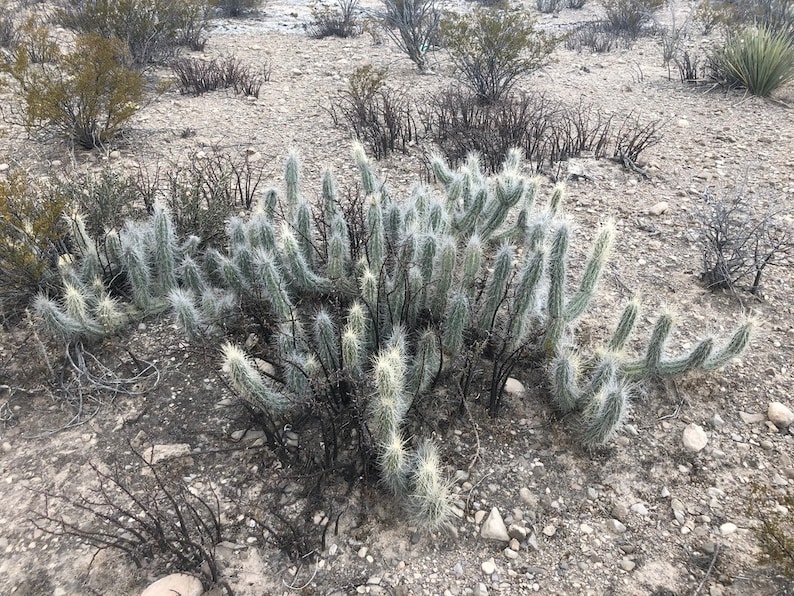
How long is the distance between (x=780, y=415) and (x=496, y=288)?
1541 mm

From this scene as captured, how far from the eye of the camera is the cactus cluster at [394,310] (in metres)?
A: 2.52

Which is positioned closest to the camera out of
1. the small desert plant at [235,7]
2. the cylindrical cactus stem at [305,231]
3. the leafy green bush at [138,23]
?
the cylindrical cactus stem at [305,231]

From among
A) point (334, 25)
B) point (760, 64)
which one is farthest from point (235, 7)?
point (760, 64)

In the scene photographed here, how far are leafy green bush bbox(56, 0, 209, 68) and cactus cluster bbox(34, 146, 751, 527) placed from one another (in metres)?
5.44

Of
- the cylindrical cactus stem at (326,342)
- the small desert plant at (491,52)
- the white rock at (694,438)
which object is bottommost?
the white rock at (694,438)

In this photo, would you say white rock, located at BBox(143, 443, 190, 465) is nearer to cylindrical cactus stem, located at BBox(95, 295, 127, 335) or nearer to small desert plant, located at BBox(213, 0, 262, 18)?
cylindrical cactus stem, located at BBox(95, 295, 127, 335)

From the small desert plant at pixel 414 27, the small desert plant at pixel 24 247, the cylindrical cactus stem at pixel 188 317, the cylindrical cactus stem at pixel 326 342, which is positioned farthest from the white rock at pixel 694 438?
the small desert plant at pixel 414 27

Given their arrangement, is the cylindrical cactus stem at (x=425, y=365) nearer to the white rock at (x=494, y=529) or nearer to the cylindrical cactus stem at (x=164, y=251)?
the white rock at (x=494, y=529)

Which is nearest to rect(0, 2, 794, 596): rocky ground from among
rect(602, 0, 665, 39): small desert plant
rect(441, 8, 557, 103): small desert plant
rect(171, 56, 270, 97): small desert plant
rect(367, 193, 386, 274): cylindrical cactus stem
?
rect(367, 193, 386, 274): cylindrical cactus stem

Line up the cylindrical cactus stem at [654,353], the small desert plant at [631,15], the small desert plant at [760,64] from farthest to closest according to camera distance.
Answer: the small desert plant at [631,15] → the small desert plant at [760,64] → the cylindrical cactus stem at [654,353]

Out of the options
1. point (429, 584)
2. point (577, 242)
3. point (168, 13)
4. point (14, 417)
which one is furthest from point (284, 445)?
point (168, 13)

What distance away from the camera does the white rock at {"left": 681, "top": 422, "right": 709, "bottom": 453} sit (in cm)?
268

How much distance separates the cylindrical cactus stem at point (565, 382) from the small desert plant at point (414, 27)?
696cm

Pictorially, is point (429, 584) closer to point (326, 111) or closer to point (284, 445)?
point (284, 445)
